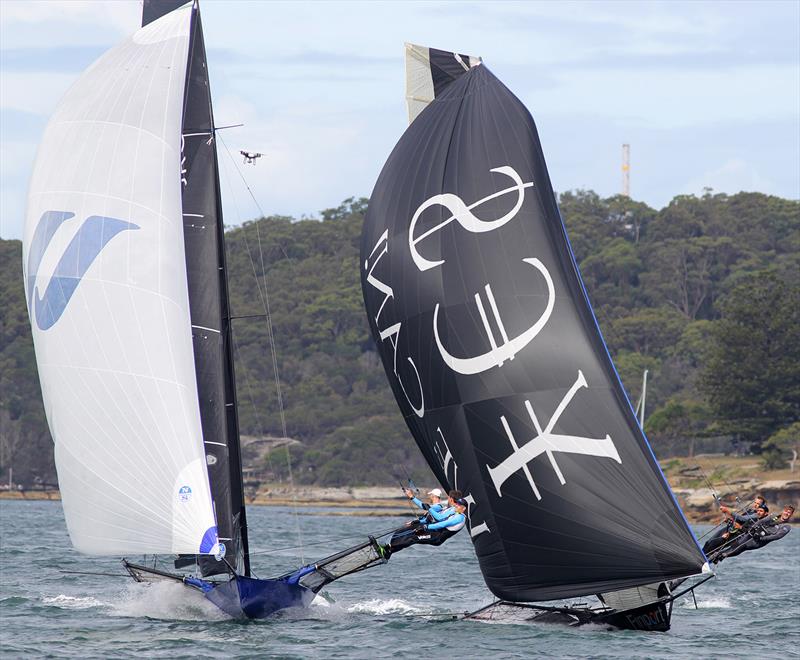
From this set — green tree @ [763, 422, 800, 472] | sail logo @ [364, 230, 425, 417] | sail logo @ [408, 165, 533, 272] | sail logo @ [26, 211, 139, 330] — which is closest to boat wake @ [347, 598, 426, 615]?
sail logo @ [364, 230, 425, 417]

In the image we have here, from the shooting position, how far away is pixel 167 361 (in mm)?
19031

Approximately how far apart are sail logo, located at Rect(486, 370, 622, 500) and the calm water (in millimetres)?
2196

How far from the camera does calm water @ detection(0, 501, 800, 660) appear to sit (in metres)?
17.9

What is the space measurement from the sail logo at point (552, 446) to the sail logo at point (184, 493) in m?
4.00

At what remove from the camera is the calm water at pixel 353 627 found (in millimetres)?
17938

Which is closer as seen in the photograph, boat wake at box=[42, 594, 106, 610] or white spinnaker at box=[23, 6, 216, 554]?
white spinnaker at box=[23, 6, 216, 554]

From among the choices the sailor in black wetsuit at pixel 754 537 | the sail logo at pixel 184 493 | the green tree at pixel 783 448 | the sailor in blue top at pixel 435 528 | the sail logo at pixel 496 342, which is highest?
the sail logo at pixel 496 342

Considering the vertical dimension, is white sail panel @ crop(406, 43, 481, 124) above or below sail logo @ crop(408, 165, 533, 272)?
above

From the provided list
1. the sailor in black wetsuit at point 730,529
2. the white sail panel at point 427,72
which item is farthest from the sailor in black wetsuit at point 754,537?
the white sail panel at point 427,72

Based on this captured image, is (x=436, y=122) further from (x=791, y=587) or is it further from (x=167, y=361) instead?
(x=791, y=587)

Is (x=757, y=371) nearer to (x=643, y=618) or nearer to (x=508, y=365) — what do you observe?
(x=643, y=618)

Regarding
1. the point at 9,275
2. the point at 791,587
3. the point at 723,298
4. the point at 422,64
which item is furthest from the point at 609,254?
the point at 422,64

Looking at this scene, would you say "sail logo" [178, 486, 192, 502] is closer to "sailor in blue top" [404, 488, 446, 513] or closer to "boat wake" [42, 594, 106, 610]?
"sailor in blue top" [404, 488, 446, 513]

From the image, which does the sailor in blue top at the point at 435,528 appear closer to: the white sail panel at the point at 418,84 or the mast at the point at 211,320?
the mast at the point at 211,320
